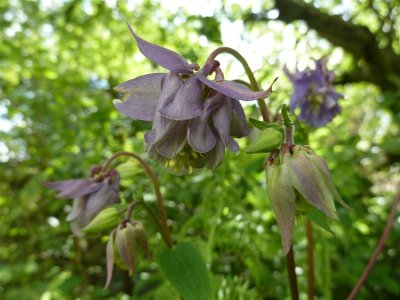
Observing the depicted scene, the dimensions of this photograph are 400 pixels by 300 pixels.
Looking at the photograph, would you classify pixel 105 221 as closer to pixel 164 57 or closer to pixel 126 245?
pixel 126 245

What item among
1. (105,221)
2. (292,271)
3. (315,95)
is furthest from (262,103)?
(315,95)

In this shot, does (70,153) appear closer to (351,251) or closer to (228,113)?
(351,251)

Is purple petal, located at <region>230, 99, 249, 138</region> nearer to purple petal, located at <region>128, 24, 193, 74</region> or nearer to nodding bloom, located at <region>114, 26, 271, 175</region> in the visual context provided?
nodding bloom, located at <region>114, 26, 271, 175</region>

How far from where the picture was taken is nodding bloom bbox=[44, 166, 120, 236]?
121 centimetres

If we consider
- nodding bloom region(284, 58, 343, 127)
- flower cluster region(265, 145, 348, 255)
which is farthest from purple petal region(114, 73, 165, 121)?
nodding bloom region(284, 58, 343, 127)

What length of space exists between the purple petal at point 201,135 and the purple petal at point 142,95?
0.09 m

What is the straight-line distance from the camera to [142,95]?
851 millimetres

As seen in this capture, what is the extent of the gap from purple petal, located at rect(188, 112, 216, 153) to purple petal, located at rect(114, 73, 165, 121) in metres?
0.09

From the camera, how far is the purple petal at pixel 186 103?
76cm

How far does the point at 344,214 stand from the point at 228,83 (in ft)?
2.46

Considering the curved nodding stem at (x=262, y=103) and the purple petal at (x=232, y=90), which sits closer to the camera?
the purple petal at (x=232, y=90)

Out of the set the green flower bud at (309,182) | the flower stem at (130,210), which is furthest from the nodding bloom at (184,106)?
the flower stem at (130,210)

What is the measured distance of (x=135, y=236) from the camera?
3.44 ft

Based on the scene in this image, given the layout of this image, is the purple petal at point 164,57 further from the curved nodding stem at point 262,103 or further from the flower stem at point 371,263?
the flower stem at point 371,263
